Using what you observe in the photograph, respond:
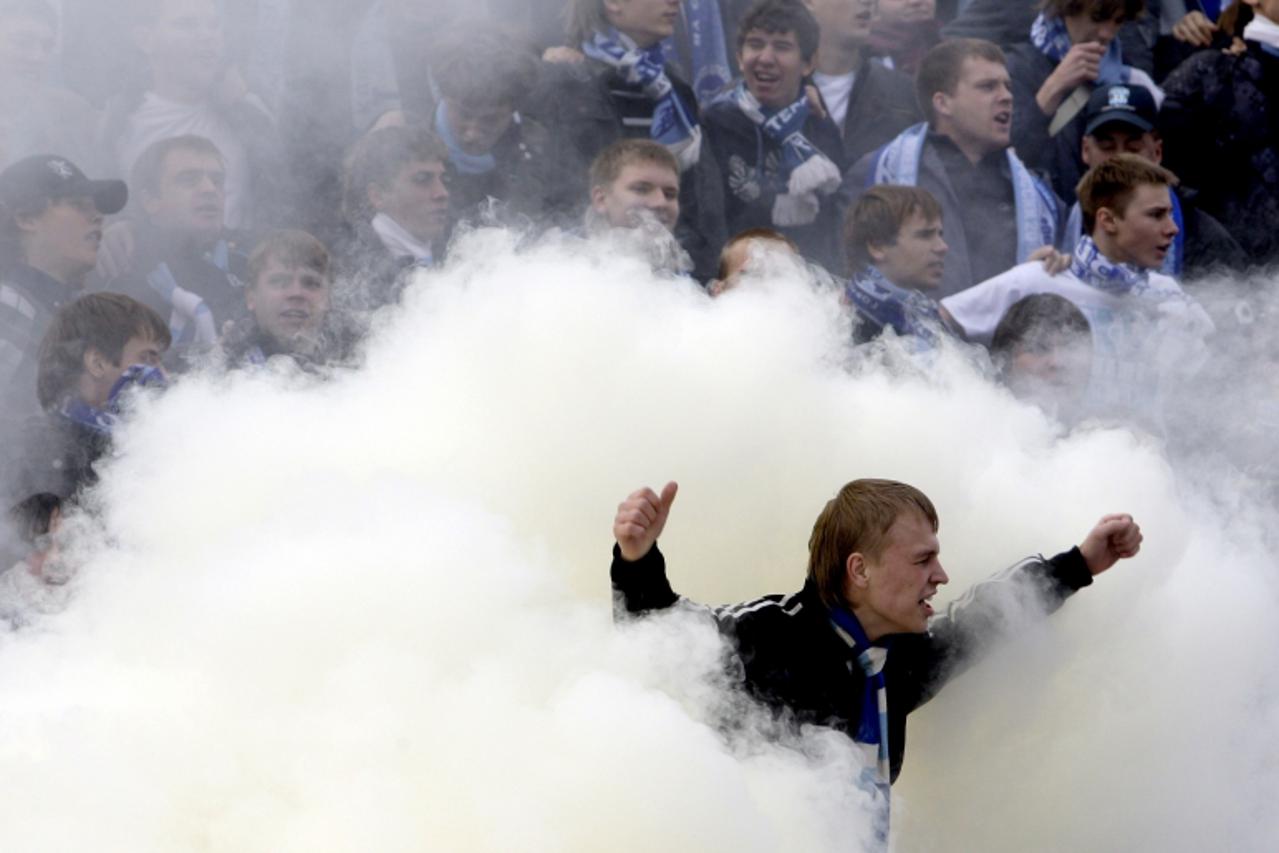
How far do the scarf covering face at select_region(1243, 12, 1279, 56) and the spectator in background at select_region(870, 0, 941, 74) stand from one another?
136 centimetres

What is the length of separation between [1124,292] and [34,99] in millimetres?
3763

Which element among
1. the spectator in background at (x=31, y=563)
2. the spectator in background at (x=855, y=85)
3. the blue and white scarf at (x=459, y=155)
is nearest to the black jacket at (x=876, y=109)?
the spectator in background at (x=855, y=85)

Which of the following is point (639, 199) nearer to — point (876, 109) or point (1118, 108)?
point (876, 109)

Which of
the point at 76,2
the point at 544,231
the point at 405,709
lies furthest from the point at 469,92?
the point at 405,709

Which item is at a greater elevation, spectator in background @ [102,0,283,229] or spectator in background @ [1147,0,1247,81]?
spectator in background @ [102,0,283,229]

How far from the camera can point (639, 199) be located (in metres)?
5.20

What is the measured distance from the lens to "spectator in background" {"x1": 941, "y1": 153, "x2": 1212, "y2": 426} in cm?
569

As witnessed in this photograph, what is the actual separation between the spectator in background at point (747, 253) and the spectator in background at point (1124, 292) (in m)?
0.89

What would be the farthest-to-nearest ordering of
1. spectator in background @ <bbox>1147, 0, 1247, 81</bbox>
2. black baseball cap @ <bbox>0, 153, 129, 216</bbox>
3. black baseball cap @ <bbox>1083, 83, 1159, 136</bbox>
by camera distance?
spectator in background @ <bbox>1147, 0, 1247, 81</bbox> < black baseball cap @ <bbox>1083, 83, 1159, 136</bbox> < black baseball cap @ <bbox>0, 153, 129, 216</bbox>

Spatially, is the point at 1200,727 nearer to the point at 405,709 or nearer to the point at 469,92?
the point at 405,709

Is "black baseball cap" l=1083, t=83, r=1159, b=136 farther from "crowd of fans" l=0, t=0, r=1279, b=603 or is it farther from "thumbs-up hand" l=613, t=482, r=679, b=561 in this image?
"thumbs-up hand" l=613, t=482, r=679, b=561

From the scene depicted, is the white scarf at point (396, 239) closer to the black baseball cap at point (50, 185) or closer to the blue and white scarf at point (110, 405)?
the black baseball cap at point (50, 185)

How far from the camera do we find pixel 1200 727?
13.2 feet

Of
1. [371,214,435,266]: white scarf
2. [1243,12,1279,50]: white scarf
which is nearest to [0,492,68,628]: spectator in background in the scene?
[371,214,435,266]: white scarf
